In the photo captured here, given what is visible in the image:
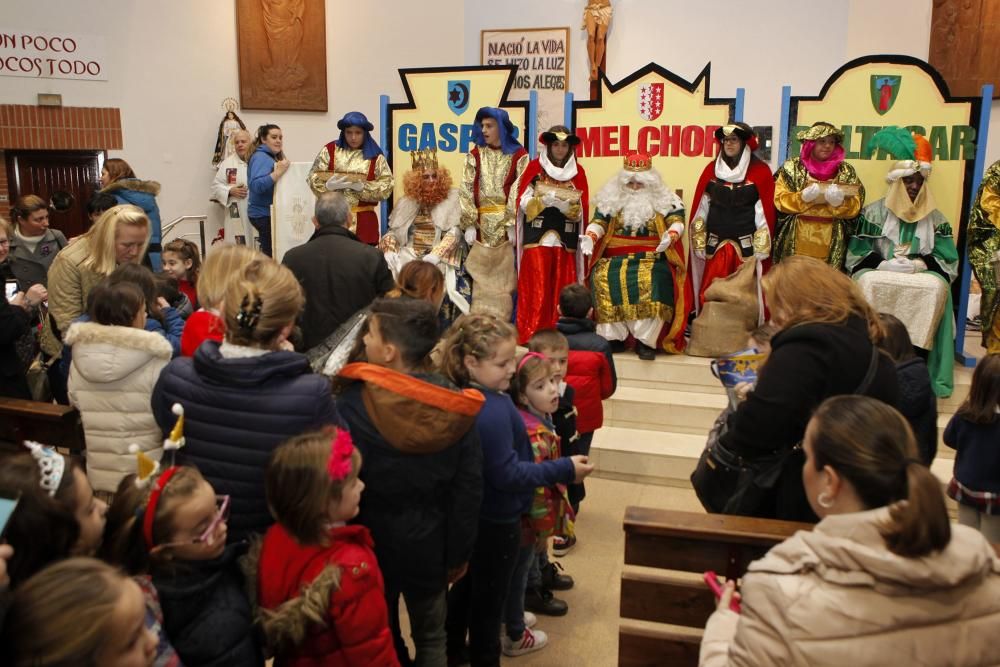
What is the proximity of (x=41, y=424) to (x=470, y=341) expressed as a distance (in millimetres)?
1772

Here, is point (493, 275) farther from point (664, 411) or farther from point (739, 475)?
point (739, 475)

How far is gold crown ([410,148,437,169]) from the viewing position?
6373 mm

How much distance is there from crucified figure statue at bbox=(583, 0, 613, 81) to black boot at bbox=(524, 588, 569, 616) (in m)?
7.14

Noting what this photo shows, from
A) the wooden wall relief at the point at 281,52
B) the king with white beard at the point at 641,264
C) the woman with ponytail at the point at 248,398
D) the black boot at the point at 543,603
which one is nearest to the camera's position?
the woman with ponytail at the point at 248,398

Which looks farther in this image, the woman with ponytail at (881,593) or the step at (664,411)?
the step at (664,411)

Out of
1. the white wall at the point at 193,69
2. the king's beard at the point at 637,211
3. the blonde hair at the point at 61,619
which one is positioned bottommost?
the blonde hair at the point at 61,619

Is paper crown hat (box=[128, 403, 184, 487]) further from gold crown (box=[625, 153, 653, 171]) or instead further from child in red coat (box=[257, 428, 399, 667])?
gold crown (box=[625, 153, 653, 171])

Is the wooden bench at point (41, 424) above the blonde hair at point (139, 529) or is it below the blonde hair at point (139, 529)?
below

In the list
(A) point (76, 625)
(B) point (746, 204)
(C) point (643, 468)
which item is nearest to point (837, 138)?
(B) point (746, 204)

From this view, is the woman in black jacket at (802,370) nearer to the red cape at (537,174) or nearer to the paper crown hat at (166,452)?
the paper crown hat at (166,452)

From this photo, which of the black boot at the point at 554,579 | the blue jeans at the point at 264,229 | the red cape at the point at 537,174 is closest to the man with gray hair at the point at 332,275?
the black boot at the point at 554,579

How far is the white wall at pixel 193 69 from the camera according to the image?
8.32 meters

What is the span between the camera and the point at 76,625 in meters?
1.17

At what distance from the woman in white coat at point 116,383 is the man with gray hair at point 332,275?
117cm
